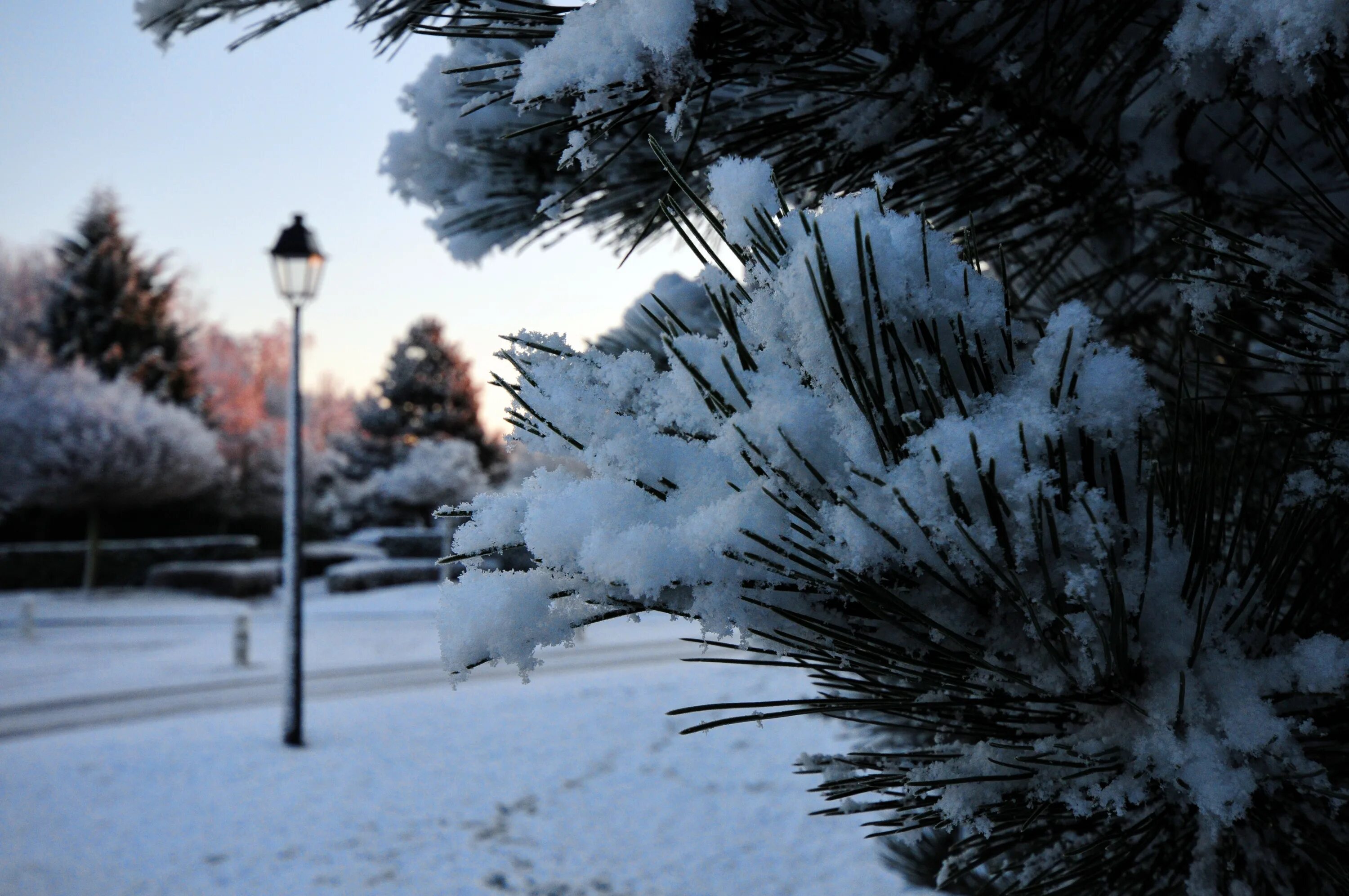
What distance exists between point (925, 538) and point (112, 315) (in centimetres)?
3150

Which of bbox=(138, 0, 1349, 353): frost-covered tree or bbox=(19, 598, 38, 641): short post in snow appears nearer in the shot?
bbox=(138, 0, 1349, 353): frost-covered tree

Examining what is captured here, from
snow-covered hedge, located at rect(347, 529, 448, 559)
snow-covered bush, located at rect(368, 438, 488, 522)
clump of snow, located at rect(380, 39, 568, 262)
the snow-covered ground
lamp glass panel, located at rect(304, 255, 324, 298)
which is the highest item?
snow-covered bush, located at rect(368, 438, 488, 522)

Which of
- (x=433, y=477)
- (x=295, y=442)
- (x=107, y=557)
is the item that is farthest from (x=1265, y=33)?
(x=433, y=477)

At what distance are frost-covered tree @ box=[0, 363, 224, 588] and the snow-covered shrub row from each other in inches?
930

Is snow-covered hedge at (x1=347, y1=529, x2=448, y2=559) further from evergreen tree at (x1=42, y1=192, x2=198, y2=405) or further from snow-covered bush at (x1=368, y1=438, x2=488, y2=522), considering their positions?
evergreen tree at (x1=42, y1=192, x2=198, y2=405)

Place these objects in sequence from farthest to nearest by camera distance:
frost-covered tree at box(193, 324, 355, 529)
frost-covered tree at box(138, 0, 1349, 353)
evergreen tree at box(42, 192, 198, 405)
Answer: frost-covered tree at box(193, 324, 355, 529) < evergreen tree at box(42, 192, 198, 405) < frost-covered tree at box(138, 0, 1349, 353)

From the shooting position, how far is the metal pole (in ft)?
22.9

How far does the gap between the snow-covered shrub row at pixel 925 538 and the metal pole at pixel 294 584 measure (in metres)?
6.88

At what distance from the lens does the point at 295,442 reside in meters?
7.18

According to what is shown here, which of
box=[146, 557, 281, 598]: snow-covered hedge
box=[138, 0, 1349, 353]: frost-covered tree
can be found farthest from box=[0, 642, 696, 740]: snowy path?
box=[146, 557, 281, 598]: snow-covered hedge

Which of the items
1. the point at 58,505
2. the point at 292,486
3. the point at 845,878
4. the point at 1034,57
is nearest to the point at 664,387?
the point at 1034,57

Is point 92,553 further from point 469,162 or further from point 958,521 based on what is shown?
point 958,521

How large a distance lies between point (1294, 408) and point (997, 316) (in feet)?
3.27

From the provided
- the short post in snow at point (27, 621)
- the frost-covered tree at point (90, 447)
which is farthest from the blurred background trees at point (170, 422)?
the short post in snow at point (27, 621)
